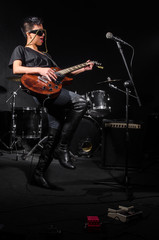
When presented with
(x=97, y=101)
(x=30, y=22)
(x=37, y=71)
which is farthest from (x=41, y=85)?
(x=97, y=101)

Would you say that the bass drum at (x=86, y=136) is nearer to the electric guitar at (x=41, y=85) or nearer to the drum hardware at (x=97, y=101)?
the drum hardware at (x=97, y=101)

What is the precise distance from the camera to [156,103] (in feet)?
20.0

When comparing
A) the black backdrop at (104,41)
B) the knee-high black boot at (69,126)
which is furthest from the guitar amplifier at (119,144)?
the black backdrop at (104,41)

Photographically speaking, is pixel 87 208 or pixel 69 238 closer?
pixel 69 238

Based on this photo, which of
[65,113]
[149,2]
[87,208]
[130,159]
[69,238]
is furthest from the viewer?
[149,2]

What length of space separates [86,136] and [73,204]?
10.2 feet

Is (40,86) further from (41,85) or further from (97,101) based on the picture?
(97,101)

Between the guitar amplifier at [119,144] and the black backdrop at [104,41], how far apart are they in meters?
2.13

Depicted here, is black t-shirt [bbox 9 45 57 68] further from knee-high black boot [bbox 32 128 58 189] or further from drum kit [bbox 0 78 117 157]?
drum kit [bbox 0 78 117 157]

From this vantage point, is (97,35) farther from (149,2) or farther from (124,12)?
(149,2)

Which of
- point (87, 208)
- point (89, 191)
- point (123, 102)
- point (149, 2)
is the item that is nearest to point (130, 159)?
point (89, 191)

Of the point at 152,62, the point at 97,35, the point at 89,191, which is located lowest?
the point at 89,191

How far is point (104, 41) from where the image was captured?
243 inches

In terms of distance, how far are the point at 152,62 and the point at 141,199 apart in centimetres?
456
